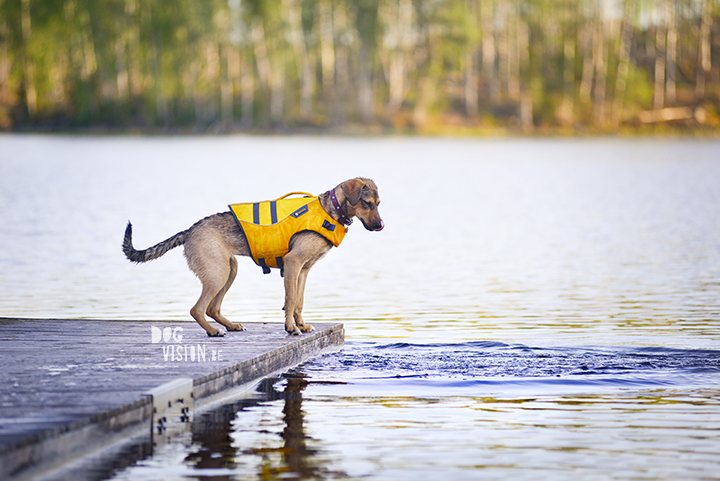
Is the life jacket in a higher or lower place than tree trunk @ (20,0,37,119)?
lower

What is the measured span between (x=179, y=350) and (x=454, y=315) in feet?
19.6

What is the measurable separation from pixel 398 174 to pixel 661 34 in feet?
199

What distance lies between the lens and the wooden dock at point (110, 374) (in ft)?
20.6

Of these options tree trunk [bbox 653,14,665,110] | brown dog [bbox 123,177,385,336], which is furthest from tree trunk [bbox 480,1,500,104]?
brown dog [bbox 123,177,385,336]

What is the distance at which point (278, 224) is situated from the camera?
31.9 ft

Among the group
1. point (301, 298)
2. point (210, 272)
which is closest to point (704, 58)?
point (301, 298)

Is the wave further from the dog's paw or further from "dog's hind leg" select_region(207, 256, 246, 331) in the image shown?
"dog's hind leg" select_region(207, 256, 246, 331)

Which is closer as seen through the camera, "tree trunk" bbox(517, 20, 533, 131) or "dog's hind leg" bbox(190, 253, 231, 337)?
"dog's hind leg" bbox(190, 253, 231, 337)

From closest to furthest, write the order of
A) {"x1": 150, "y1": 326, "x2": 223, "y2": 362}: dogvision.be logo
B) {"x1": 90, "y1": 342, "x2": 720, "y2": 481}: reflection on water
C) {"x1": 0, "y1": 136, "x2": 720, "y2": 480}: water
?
{"x1": 90, "y1": 342, "x2": 720, "y2": 481}: reflection on water < {"x1": 0, "y1": 136, "x2": 720, "y2": 480}: water < {"x1": 150, "y1": 326, "x2": 223, "y2": 362}: dogvision.be logo

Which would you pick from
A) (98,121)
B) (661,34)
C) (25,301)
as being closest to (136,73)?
(98,121)

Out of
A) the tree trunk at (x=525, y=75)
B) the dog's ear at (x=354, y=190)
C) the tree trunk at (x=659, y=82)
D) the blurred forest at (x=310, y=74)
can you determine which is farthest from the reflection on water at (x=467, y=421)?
the tree trunk at (x=659, y=82)

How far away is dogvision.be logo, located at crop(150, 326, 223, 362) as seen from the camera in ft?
28.8

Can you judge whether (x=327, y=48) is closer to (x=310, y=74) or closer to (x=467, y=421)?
(x=310, y=74)

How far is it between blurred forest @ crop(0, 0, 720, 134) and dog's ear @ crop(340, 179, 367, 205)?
7267cm
